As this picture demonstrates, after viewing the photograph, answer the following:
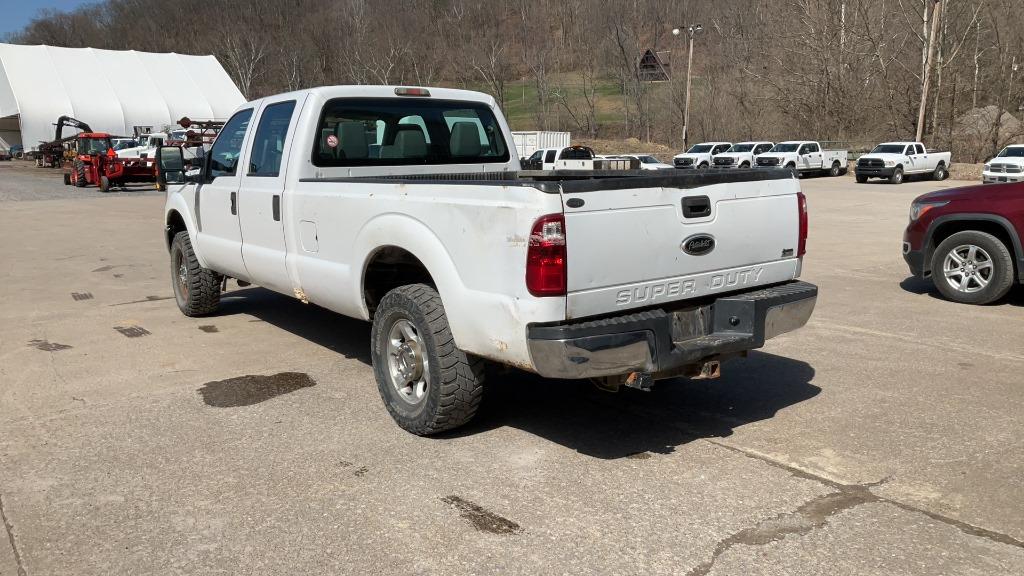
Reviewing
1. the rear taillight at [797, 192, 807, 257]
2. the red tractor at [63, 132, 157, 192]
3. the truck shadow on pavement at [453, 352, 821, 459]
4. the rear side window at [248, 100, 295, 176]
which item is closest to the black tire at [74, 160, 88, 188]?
the red tractor at [63, 132, 157, 192]

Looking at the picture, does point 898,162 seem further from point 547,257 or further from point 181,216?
point 547,257

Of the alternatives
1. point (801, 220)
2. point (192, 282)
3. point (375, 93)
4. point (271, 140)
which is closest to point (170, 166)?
point (192, 282)

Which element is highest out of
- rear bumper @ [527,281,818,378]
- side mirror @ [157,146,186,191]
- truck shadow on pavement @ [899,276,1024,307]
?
side mirror @ [157,146,186,191]

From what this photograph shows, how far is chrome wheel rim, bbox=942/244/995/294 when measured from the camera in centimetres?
823

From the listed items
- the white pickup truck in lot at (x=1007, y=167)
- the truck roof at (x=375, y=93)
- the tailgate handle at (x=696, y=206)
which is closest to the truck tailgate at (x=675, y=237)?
the tailgate handle at (x=696, y=206)

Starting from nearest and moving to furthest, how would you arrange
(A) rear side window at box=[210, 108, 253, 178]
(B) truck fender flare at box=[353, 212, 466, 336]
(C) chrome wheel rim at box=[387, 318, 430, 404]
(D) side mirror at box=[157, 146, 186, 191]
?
(B) truck fender flare at box=[353, 212, 466, 336]
(C) chrome wheel rim at box=[387, 318, 430, 404]
(A) rear side window at box=[210, 108, 253, 178]
(D) side mirror at box=[157, 146, 186, 191]

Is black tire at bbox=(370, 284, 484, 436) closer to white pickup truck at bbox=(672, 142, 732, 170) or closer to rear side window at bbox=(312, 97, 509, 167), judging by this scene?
rear side window at bbox=(312, 97, 509, 167)

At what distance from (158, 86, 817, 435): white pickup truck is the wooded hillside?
1876 inches

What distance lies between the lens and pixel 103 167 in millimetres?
29391

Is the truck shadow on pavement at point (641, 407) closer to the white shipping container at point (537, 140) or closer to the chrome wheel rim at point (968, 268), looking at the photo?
the chrome wheel rim at point (968, 268)

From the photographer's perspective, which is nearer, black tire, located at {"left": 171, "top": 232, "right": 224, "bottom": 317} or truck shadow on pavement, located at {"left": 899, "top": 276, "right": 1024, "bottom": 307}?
black tire, located at {"left": 171, "top": 232, "right": 224, "bottom": 317}

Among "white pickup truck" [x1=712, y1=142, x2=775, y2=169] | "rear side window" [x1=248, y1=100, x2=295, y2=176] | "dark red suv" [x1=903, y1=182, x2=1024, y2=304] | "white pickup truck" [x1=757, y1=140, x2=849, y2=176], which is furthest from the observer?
"white pickup truck" [x1=712, y1=142, x2=775, y2=169]

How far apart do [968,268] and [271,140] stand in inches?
272

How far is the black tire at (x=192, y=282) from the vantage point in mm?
7840
